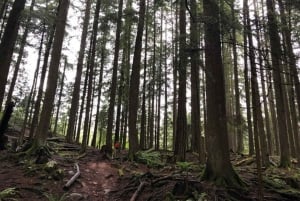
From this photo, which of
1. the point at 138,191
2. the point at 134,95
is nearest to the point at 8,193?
the point at 138,191

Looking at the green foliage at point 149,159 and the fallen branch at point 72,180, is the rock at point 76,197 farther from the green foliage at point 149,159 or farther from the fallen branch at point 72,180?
the green foliage at point 149,159

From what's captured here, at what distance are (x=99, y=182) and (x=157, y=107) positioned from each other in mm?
14563

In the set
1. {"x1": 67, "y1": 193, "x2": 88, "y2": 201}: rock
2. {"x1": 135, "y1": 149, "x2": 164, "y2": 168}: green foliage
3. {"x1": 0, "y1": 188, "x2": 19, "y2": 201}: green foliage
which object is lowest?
{"x1": 67, "y1": 193, "x2": 88, "y2": 201}: rock

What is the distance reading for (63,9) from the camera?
11.9 meters

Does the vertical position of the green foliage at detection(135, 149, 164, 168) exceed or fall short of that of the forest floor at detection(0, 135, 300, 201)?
it exceeds it

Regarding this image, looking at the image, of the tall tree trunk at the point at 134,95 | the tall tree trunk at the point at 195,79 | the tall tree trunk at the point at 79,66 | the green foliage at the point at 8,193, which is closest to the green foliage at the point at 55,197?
the green foliage at the point at 8,193

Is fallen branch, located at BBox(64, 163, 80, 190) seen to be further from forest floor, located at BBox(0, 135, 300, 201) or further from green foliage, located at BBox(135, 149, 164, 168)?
green foliage, located at BBox(135, 149, 164, 168)

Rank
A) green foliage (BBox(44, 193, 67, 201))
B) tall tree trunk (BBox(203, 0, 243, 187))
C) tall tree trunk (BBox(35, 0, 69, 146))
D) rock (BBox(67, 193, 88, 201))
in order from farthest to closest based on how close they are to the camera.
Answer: tall tree trunk (BBox(35, 0, 69, 146)) → tall tree trunk (BBox(203, 0, 243, 187)) → rock (BBox(67, 193, 88, 201)) → green foliage (BBox(44, 193, 67, 201))

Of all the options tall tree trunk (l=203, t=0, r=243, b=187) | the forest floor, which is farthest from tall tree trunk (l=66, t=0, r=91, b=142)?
tall tree trunk (l=203, t=0, r=243, b=187)

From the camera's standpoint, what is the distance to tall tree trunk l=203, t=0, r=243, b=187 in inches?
300

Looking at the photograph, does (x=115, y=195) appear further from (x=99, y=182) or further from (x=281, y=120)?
(x=281, y=120)

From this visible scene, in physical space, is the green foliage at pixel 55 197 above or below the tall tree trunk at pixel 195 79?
below

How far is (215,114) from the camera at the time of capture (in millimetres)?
8125

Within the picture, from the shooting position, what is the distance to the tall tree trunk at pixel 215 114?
7629 mm
